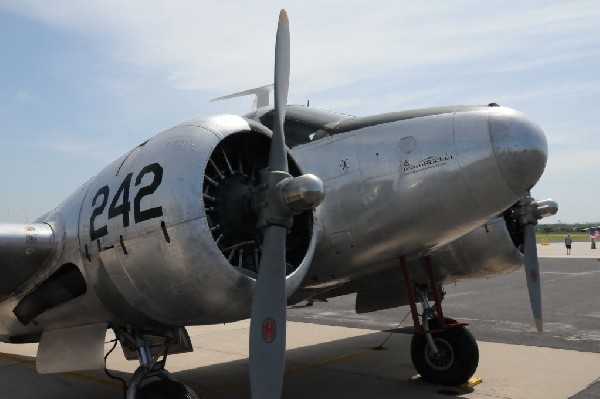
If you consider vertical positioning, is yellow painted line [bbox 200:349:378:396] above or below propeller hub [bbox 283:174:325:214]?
below

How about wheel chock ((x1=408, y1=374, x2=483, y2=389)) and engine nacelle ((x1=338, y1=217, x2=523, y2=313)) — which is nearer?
wheel chock ((x1=408, y1=374, x2=483, y2=389))

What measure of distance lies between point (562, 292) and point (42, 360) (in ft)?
63.3

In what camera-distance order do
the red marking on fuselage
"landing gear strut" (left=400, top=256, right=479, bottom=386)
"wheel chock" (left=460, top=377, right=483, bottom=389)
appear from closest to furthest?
1. the red marking on fuselage
2. "landing gear strut" (left=400, top=256, right=479, bottom=386)
3. "wheel chock" (left=460, top=377, right=483, bottom=389)

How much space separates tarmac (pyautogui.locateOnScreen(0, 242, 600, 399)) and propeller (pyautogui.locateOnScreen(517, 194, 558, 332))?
1.29m

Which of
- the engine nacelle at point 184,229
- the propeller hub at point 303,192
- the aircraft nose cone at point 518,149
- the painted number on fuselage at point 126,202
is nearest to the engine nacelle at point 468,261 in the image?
the aircraft nose cone at point 518,149

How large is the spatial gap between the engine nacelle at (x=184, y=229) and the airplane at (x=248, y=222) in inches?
0.6

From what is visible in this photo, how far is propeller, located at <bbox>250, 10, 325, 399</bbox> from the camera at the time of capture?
4.78m

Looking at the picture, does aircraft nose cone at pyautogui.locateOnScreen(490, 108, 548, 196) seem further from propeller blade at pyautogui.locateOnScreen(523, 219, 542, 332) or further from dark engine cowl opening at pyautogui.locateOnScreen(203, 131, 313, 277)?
propeller blade at pyautogui.locateOnScreen(523, 219, 542, 332)

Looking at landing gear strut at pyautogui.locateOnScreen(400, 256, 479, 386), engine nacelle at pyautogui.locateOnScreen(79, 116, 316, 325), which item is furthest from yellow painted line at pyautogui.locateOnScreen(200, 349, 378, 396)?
engine nacelle at pyautogui.locateOnScreen(79, 116, 316, 325)

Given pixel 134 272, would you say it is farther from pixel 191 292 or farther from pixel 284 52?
pixel 284 52

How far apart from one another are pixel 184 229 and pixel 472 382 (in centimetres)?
543

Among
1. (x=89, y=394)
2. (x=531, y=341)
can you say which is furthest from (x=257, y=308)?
(x=531, y=341)

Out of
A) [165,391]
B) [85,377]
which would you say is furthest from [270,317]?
[85,377]

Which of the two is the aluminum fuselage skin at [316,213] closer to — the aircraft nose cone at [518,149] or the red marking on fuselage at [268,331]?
the aircraft nose cone at [518,149]
